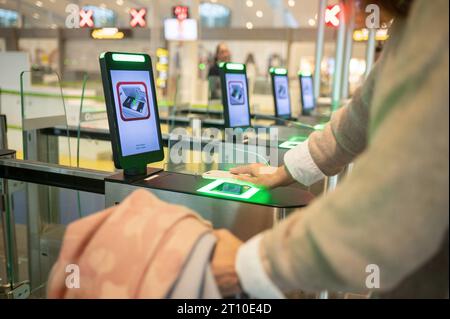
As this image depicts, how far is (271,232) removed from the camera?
0.63 metres

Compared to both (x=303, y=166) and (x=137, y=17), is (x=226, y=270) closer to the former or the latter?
(x=303, y=166)

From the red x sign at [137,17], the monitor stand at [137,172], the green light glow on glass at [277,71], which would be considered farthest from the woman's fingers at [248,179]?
the red x sign at [137,17]

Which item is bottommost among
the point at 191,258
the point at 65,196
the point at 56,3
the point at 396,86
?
the point at 65,196

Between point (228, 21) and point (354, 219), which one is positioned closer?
point (354, 219)

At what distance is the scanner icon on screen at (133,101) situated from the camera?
1236mm

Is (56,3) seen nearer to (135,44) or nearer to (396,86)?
(135,44)

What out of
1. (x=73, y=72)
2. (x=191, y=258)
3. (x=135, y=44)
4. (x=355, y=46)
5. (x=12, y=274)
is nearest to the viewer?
(x=191, y=258)

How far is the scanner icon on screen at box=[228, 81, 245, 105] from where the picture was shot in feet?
8.17

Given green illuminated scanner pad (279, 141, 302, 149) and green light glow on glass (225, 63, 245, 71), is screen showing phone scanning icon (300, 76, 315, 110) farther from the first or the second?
green illuminated scanner pad (279, 141, 302, 149)

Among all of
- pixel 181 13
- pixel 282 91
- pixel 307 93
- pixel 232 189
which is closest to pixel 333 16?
pixel 307 93

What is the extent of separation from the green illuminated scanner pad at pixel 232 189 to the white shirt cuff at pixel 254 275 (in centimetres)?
47

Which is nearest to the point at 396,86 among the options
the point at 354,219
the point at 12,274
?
the point at 354,219

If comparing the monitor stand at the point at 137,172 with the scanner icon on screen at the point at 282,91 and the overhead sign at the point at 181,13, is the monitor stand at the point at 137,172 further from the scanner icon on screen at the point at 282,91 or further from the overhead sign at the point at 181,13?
the overhead sign at the point at 181,13
